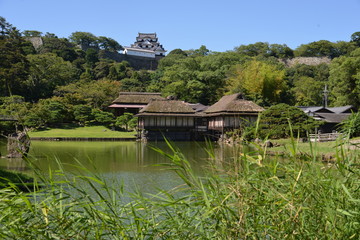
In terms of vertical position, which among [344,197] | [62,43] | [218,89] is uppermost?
[62,43]

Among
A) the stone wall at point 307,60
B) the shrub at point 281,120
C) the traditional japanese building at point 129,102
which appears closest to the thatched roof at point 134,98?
the traditional japanese building at point 129,102

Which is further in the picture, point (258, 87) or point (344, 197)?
point (258, 87)

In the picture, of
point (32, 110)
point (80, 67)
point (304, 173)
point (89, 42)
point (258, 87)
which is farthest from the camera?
point (89, 42)

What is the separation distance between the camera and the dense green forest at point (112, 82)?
3095cm

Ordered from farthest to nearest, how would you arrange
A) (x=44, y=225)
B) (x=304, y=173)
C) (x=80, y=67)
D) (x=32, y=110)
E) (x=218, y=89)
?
(x=80, y=67) < (x=218, y=89) < (x=32, y=110) < (x=304, y=173) < (x=44, y=225)

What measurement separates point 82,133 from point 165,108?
698 centimetres

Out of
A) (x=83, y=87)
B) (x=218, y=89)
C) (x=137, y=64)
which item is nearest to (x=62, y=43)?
(x=137, y=64)

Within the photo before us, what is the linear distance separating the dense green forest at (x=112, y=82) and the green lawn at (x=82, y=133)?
3.01 feet

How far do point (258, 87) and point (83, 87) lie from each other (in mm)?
18848

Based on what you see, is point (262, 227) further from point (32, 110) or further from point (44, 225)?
point (32, 110)

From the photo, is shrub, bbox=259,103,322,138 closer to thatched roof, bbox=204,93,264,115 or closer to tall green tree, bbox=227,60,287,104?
thatched roof, bbox=204,93,264,115

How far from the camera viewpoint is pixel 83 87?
37.1 metres

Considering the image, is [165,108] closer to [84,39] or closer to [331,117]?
[331,117]

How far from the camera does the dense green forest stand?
30953mm
